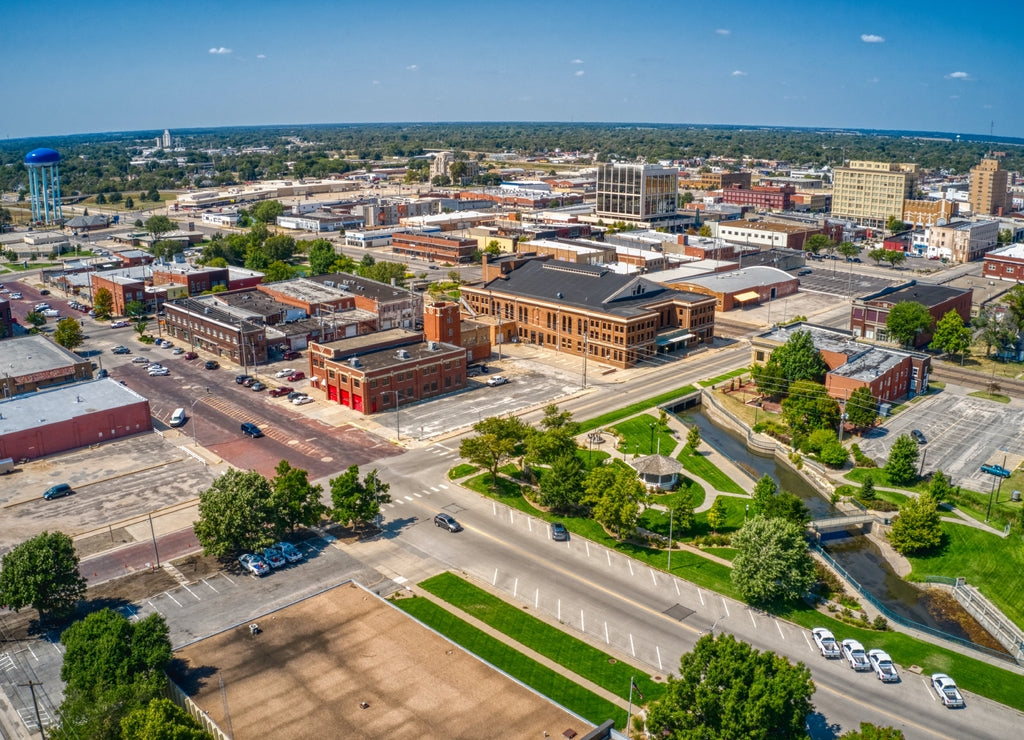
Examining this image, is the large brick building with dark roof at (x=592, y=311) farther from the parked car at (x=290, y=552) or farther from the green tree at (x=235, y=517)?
the green tree at (x=235, y=517)

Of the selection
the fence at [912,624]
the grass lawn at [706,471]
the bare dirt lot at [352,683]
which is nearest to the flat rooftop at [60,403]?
the bare dirt lot at [352,683]

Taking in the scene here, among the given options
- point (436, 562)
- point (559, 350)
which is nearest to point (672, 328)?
point (559, 350)

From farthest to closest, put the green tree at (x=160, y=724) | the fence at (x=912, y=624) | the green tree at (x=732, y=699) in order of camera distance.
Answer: the fence at (x=912, y=624) < the green tree at (x=732, y=699) < the green tree at (x=160, y=724)

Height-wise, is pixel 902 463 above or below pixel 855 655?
above

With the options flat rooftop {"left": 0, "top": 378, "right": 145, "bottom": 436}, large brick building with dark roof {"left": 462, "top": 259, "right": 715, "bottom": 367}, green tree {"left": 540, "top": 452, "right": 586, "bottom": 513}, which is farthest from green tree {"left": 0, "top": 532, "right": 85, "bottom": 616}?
large brick building with dark roof {"left": 462, "top": 259, "right": 715, "bottom": 367}

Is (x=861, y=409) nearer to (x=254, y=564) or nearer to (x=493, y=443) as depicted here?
(x=493, y=443)

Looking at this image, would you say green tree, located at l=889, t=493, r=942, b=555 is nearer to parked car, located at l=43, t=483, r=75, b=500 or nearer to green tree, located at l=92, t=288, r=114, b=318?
parked car, located at l=43, t=483, r=75, b=500

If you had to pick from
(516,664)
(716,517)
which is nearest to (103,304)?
(716,517)
